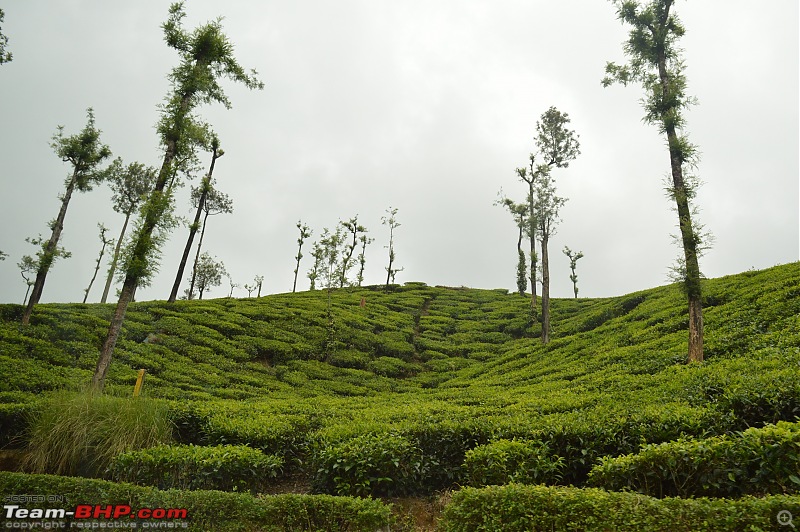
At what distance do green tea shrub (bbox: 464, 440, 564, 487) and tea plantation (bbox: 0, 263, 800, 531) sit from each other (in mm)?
33

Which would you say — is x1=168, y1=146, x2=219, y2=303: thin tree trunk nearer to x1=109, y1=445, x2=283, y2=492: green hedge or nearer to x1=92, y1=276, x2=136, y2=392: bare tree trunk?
x1=92, y1=276, x2=136, y2=392: bare tree trunk

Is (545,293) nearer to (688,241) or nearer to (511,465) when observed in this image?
(688,241)

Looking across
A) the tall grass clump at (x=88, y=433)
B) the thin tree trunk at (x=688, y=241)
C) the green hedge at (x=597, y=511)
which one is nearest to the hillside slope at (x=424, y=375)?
the thin tree trunk at (x=688, y=241)

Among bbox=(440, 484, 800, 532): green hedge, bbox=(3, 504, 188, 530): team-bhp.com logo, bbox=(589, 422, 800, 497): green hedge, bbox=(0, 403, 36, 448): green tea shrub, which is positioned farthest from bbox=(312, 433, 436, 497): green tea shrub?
bbox=(0, 403, 36, 448): green tea shrub

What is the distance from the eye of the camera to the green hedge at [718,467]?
534 cm

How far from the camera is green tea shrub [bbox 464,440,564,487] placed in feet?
23.2

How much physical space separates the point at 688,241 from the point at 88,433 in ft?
58.1

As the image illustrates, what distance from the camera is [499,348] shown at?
29.5m

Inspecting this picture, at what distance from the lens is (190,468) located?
25.0 feet

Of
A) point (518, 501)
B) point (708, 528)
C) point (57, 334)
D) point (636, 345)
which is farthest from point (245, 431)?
point (636, 345)

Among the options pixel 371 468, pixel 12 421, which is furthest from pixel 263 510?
pixel 12 421

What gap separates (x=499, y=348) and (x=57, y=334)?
24.4 metres

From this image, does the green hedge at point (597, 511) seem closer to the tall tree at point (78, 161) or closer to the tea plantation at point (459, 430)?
the tea plantation at point (459, 430)

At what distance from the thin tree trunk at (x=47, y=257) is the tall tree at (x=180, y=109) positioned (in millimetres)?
8853
